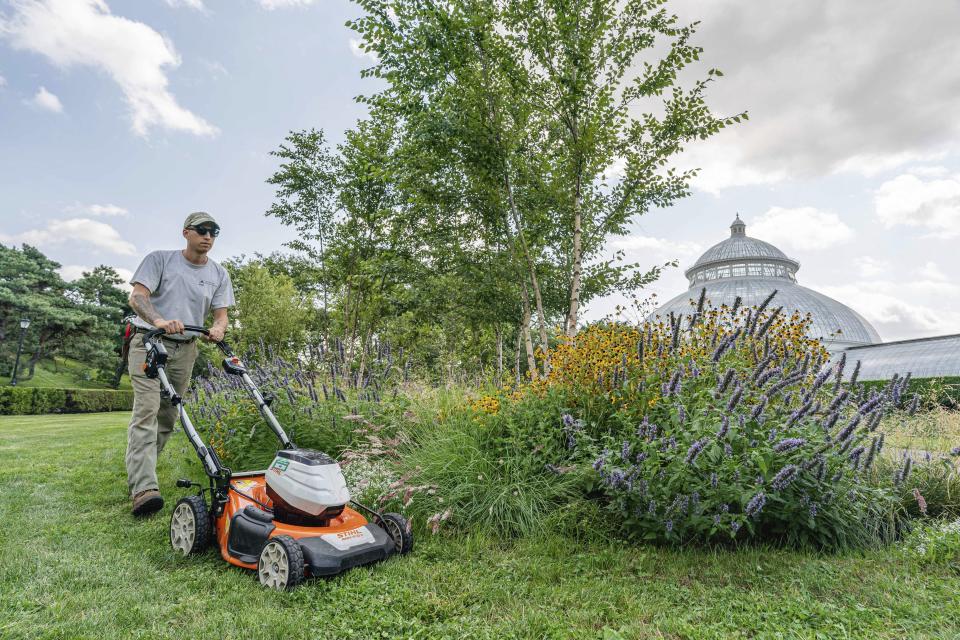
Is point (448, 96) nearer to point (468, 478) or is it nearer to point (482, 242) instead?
point (482, 242)

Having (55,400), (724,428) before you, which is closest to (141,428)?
(724,428)

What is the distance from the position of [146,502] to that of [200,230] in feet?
6.62

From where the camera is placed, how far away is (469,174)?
769 cm

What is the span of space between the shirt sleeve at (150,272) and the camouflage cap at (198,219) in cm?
33

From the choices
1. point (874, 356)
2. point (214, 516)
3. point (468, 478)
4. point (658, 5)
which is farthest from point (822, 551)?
point (874, 356)

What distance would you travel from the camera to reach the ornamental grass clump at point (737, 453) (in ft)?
9.66

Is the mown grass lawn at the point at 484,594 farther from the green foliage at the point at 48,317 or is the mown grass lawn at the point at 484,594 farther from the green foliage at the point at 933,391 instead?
the green foliage at the point at 48,317

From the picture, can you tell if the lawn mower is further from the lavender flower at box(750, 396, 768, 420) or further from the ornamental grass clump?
the lavender flower at box(750, 396, 768, 420)

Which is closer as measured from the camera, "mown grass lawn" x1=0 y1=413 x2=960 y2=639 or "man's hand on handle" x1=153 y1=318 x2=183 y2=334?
"mown grass lawn" x1=0 y1=413 x2=960 y2=639

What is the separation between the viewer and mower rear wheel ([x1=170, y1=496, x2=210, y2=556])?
315 centimetres

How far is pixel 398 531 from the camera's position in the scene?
322cm

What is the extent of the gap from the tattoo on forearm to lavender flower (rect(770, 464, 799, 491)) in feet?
13.2

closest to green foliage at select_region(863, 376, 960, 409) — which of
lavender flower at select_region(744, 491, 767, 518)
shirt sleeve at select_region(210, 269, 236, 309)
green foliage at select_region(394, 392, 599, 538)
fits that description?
lavender flower at select_region(744, 491, 767, 518)

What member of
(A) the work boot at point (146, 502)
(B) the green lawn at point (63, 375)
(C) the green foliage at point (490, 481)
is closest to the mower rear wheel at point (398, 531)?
(C) the green foliage at point (490, 481)
